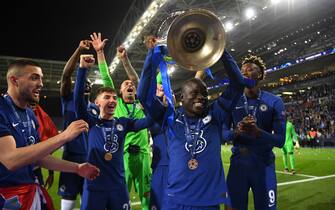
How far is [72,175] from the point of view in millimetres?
4625

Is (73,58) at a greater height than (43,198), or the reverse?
(73,58)

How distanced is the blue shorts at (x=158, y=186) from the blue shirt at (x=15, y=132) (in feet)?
5.91

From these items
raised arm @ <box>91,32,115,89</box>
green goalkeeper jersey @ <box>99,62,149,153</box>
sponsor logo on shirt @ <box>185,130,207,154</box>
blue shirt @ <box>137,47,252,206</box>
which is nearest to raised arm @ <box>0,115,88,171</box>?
blue shirt @ <box>137,47,252,206</box>

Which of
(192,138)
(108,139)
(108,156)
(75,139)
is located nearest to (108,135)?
(108,139)

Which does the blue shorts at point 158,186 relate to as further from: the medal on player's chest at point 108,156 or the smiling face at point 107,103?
the smiling face at point 107,103

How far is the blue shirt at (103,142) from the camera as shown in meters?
3.78

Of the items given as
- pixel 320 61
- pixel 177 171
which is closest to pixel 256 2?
pixel 320 61

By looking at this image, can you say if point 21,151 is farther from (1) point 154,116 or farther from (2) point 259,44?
(2) point 259,44

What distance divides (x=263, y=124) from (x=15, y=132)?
9.40 ft

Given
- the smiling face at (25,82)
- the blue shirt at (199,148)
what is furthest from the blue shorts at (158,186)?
the smiling face at (25,82)

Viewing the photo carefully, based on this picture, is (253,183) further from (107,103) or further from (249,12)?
(249,12)

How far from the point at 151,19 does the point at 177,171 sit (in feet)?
59.9

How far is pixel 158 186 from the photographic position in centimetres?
427

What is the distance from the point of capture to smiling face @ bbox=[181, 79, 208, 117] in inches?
120
